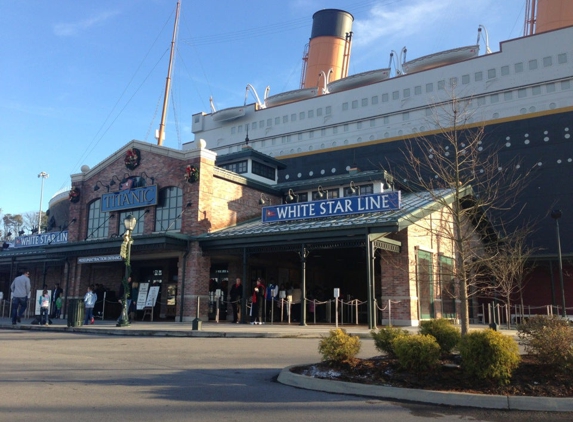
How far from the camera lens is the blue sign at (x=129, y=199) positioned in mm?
24203

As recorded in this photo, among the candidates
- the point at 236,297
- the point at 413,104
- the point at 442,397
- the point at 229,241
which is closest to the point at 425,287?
the point at 236,297

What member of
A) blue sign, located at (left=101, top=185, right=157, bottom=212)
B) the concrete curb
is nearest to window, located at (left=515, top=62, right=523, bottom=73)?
blue sign, located at (left=101, top=185, right=157, bottom=212)

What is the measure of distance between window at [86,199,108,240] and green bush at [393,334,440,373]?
2179 centimetres

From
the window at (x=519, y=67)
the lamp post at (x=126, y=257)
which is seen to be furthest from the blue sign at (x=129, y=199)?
the window at (x=519, y=67)

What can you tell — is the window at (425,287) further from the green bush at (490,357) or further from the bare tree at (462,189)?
the green bush at (490,357)

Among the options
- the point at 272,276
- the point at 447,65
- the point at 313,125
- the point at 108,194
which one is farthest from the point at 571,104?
the point at 108,194

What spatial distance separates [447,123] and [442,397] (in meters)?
21.4

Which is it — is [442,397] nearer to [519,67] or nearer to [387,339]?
[387,339]

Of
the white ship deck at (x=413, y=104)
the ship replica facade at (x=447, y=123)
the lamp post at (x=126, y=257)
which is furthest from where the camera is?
the white ship deck at (x=413, y=104)

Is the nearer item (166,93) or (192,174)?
(192,174)

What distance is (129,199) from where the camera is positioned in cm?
2511

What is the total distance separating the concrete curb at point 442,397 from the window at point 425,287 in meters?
12.8

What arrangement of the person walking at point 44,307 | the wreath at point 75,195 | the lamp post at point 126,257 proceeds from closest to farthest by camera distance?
1. the lamp post at point 126,257
2. the person walking at point 44,307
3. the wreath at point 75,195

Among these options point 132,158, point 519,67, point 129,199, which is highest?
point 519,67
